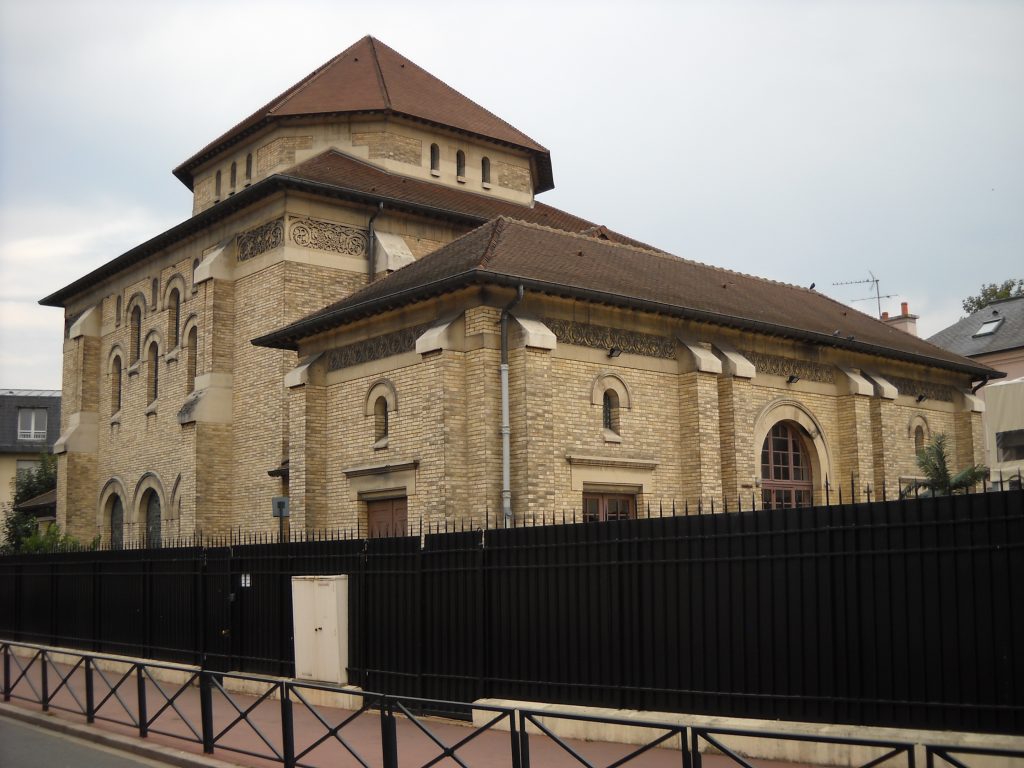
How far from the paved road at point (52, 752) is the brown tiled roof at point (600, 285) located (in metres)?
9.39

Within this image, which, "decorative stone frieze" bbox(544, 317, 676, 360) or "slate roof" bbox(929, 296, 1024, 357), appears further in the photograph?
"slate roof" bbox(929, 296, 1024, 357)

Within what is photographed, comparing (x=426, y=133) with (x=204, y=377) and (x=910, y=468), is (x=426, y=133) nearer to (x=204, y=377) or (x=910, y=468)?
Answer: (x=204, y=377)

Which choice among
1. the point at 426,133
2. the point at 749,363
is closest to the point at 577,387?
the point at 749,363

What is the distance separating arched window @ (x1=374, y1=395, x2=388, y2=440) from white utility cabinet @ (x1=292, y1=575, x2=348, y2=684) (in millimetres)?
6130

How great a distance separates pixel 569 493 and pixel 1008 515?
440 inches

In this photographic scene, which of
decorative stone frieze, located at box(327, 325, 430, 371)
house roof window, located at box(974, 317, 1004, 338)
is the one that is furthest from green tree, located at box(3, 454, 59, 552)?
house roof window, located at box(974, 317, 1004, 338)

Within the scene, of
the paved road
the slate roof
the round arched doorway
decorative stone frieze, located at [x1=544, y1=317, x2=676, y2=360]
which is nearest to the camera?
the paved road

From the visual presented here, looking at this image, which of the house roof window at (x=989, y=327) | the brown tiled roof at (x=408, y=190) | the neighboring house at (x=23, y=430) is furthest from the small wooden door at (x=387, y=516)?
the neighboring house at (x=23, y=430)

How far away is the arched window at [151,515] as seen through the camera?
1213 inches

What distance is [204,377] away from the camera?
2817cm

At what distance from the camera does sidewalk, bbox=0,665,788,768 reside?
1057 cm

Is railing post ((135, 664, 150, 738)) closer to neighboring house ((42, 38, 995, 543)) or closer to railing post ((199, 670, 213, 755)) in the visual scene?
railing post ((199, 670, 213, 755))

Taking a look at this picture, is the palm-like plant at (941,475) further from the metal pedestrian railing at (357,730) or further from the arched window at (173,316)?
the arched window at (173,316)

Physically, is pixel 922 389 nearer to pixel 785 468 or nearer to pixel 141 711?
pixel 785 468
